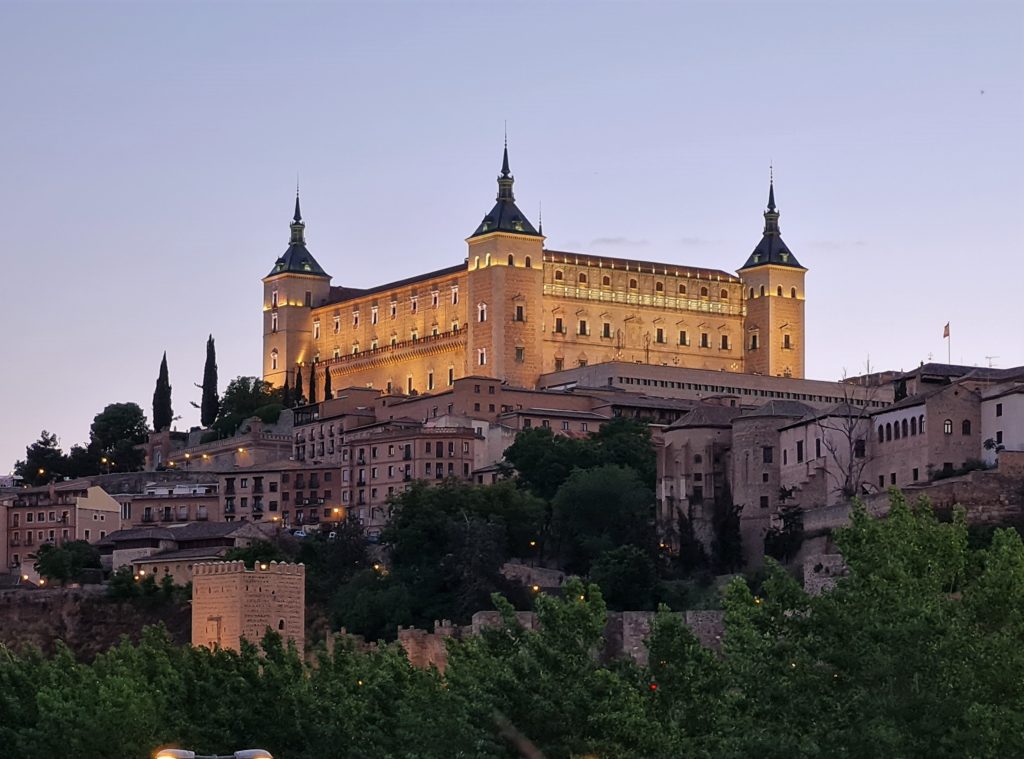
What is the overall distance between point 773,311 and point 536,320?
14.9 m

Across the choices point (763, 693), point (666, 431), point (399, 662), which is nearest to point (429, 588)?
point (666, 431)

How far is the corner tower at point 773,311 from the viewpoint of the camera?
16375 cm

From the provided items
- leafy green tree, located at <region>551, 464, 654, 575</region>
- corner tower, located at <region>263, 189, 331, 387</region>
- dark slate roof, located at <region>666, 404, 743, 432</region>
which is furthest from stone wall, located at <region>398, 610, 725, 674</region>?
corner tower, located at <region>263, 189, 331, 387</region>

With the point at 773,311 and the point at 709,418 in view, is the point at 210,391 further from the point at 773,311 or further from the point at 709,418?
the point at 709,418

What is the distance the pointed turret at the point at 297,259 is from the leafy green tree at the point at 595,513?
232 feet

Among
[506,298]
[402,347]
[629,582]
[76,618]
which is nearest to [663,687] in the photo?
[629,582]

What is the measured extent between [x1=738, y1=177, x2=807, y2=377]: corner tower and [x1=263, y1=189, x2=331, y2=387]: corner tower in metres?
26.2

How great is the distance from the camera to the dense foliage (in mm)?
49719

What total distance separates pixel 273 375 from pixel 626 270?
21.8 m

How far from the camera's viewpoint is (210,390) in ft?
543

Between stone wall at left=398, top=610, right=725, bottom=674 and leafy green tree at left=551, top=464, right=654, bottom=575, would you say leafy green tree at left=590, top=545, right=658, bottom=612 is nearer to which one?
stone wall at left=398, top=610, right=725, bottom=674

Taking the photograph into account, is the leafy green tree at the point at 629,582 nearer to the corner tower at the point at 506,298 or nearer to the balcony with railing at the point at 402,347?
the corner tower at the point at 506,298

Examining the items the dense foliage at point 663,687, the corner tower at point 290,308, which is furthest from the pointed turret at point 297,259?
the dense foliage at point 663,687

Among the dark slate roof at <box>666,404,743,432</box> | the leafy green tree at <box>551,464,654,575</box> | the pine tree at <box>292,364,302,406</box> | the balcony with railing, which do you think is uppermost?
the balcony with railing
